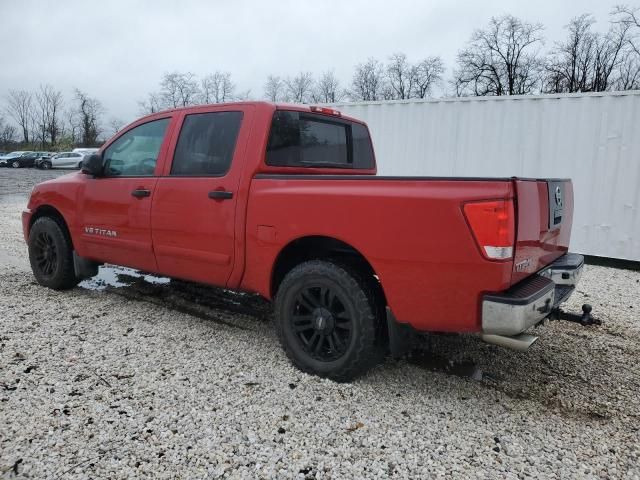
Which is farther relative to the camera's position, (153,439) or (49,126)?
(49,126)

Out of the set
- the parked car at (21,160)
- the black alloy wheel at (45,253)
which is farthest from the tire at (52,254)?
the parked car at (21,160)

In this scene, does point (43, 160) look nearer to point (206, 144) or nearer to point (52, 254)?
point (52, 254)

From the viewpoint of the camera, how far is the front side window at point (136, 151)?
4203 mm

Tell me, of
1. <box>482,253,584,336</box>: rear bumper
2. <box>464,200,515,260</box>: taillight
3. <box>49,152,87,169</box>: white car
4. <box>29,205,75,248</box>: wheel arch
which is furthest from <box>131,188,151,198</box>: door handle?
<box>49,152,87,169</box>: white car

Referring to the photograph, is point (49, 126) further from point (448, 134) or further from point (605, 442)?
point (605, 442)

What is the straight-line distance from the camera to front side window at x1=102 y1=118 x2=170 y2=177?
420cm

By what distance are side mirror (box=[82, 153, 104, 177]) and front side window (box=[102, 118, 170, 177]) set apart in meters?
0.05

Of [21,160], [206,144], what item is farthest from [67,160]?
[206,144]

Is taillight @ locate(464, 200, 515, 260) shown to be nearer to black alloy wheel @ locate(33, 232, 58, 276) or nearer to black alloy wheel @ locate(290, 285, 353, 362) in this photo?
black alloy wheel @ locate(290, 285, 353, 362)

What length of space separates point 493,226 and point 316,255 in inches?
53.0

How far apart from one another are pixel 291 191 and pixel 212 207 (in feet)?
2.48

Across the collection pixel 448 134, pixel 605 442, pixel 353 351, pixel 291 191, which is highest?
pixel 448 134

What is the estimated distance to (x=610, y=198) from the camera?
7.72 metres

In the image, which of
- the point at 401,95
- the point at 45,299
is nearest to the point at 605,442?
the point at 45,299
